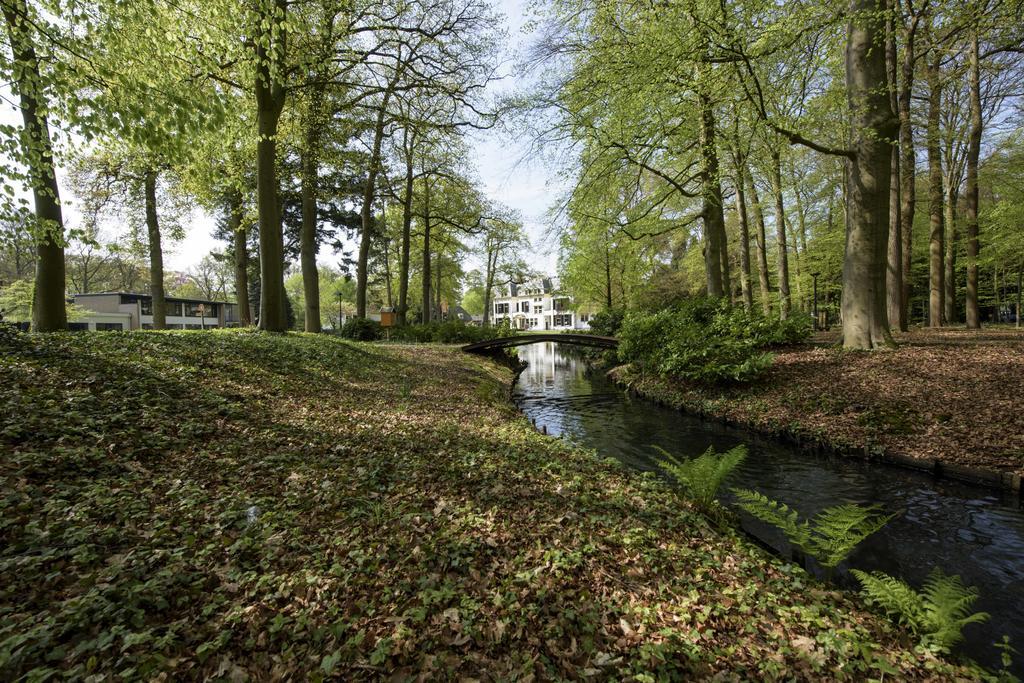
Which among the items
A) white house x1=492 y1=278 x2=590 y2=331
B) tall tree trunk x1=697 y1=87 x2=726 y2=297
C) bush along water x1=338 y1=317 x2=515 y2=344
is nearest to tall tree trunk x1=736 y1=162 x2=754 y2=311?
tall tree trunk x1=697 y1=87 x2=726 y2=297

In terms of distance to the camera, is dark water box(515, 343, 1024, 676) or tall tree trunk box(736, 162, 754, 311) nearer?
dark water box(515, 343, 1024, 676)

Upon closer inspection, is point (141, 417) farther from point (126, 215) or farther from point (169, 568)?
point (126, 215)

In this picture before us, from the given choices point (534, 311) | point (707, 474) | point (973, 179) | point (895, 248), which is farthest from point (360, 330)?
point (534, 311)

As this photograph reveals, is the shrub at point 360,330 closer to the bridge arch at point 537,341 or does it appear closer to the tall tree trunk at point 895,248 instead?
the bridge arch at point 537,341

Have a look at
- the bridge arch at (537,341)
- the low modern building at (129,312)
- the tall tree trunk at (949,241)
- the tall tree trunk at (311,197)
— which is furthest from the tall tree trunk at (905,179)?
the low modern building at (129,312)

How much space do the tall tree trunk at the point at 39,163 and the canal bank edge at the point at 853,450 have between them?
38.0 ft

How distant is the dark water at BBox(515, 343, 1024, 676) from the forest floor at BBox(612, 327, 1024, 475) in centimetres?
49

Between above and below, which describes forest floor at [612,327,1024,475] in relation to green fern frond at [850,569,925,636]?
above

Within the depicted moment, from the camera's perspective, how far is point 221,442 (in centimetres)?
501

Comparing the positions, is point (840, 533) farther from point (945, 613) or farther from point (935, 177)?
point (935, 177)

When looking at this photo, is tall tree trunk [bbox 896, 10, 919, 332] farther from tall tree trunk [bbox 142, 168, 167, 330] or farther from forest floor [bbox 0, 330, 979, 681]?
tall tree trunk [bbox 142, 168, 167, 330]

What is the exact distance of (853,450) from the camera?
7.12m

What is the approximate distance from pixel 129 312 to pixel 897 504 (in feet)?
163

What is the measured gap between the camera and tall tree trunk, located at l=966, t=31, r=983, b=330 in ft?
46.0
